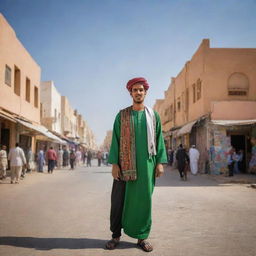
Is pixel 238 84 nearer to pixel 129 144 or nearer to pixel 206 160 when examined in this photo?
pixel 206 160

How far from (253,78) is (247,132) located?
120 inches

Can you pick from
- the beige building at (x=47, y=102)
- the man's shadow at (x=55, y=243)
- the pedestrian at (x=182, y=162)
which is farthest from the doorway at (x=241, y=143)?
the beige building at (x=47, y=102)

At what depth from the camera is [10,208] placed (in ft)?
20.5

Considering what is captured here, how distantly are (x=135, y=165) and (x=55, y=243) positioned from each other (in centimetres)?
137

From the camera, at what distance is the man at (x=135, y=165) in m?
3.65

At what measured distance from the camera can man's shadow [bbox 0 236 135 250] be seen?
11.9 feet

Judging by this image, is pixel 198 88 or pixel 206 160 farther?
pixel 198 88

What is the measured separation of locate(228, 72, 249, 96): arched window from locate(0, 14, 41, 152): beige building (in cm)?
1126

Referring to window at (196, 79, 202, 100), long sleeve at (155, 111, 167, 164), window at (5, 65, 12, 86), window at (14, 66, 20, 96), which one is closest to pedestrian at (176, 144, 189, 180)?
window at (196, 79, 202, 100)

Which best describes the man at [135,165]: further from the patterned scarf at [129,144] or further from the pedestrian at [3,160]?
the pedestrian at [3,160]

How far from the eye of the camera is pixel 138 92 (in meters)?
3.91

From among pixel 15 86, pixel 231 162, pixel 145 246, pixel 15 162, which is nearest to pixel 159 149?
pixel 145 246

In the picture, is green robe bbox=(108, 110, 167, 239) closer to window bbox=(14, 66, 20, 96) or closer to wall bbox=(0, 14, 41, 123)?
wall bbox=(0, 14, 41, 123)

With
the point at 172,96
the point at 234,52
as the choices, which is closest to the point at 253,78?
the point at 234,52
